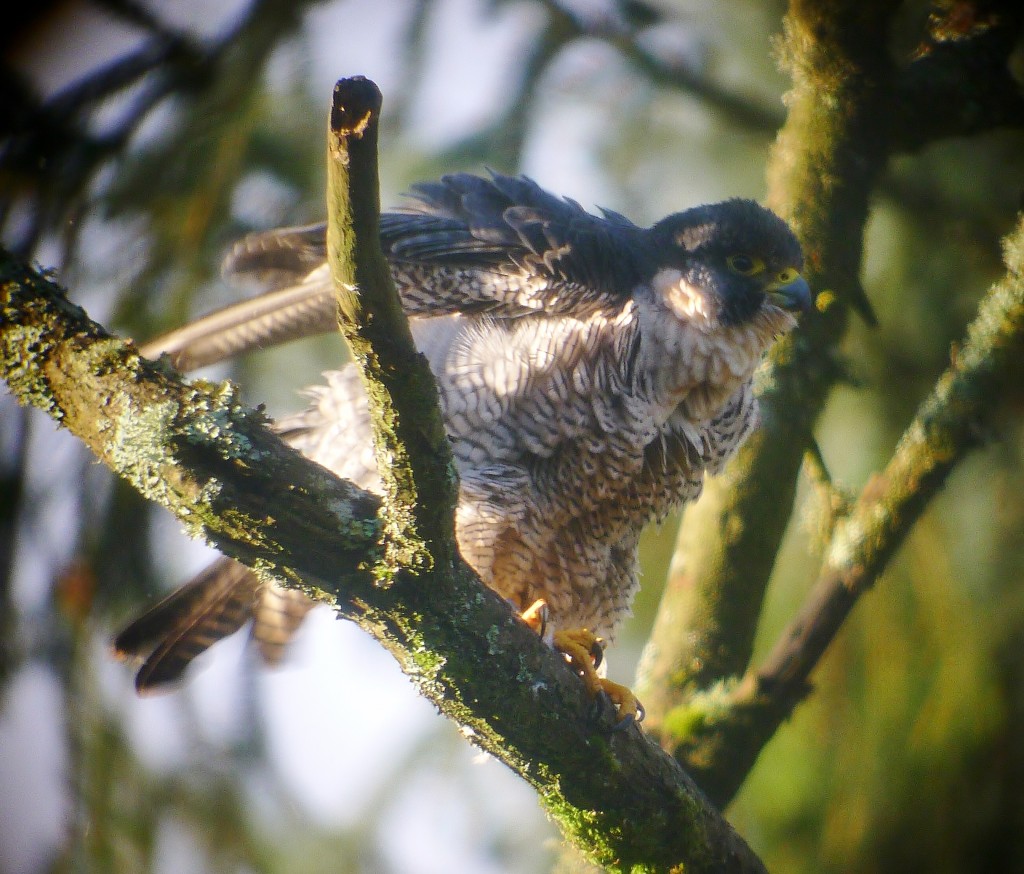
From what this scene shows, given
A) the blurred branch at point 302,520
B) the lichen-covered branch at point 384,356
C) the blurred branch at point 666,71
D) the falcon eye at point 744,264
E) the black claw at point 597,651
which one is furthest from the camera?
the blurred branch at point 666,71

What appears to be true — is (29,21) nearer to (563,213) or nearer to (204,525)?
(563,213)

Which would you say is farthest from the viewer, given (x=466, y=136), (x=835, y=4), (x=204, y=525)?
(x=466, y=136)

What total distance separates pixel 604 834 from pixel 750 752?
0.92 meters

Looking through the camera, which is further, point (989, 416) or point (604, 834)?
point (989, 416)

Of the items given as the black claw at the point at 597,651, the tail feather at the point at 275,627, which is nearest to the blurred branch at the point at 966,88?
the black claw at the point at 597,651

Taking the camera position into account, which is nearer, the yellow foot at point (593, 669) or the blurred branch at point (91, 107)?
the yellow foot at point (593, 669)

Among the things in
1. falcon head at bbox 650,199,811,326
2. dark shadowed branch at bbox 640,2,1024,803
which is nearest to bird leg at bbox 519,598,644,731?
dark shadowed branch at bbox 640,2,1024,803

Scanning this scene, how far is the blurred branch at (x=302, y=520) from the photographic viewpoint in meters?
1.68

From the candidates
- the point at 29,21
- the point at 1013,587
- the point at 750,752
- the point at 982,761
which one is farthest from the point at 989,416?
the point at 29,21

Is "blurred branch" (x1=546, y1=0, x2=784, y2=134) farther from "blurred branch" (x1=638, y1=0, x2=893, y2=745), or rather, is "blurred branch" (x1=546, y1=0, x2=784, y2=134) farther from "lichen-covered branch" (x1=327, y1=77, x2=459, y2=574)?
"lichen-covered branch" (x1=327, y1=77, x2=459, y2=574)

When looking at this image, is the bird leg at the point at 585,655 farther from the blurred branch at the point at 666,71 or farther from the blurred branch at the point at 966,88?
the blurred branch at the point at 666,71

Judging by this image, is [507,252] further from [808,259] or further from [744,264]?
[808,259]

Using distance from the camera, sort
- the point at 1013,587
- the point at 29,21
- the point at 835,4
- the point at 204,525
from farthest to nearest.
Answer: the point at 835,4
the point at 1013,587
the point at 29,21
the point at 204,525

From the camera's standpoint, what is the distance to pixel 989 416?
2.69 meters
